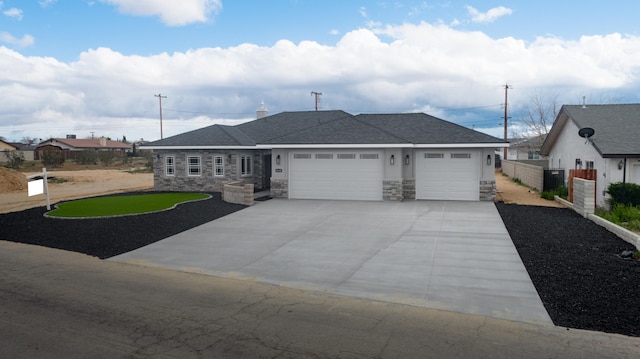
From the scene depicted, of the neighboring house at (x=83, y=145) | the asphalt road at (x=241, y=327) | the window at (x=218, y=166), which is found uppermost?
the neighboring house at (x=83, y=145)

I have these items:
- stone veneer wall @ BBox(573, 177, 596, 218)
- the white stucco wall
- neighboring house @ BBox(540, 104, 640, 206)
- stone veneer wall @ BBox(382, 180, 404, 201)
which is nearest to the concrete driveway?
stone veneer wall @ BBox(573, 177, 596, 218)

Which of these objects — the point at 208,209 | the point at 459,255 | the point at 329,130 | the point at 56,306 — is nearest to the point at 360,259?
the point at 459,255

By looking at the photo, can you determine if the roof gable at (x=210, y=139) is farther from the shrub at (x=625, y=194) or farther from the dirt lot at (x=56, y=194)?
the shrub at (x=625, y=194)

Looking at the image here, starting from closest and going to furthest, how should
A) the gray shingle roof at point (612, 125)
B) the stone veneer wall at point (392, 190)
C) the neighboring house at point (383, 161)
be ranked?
the gray shingle roof at point (612, 125) < the neighboring house at point (383, 161) < the stone veneer wall at point (392, 190)

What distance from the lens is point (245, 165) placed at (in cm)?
2692

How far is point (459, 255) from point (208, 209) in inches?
424

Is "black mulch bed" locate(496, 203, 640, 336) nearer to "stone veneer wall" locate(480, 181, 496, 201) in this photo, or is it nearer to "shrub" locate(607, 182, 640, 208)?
"shrub" locate(607, 182, 640, 208)

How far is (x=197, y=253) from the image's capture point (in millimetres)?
11891

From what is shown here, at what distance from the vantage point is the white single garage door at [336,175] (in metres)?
21.9

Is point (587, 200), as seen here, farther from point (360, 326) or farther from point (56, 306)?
point (56, 306)

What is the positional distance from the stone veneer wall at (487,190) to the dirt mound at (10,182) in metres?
29.7

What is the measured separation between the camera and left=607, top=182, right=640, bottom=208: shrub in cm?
1683

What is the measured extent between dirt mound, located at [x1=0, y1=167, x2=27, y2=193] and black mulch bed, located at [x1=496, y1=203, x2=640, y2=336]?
1239 inches

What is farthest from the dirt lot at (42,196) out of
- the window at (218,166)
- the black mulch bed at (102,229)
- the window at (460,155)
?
the window at (460,155)
